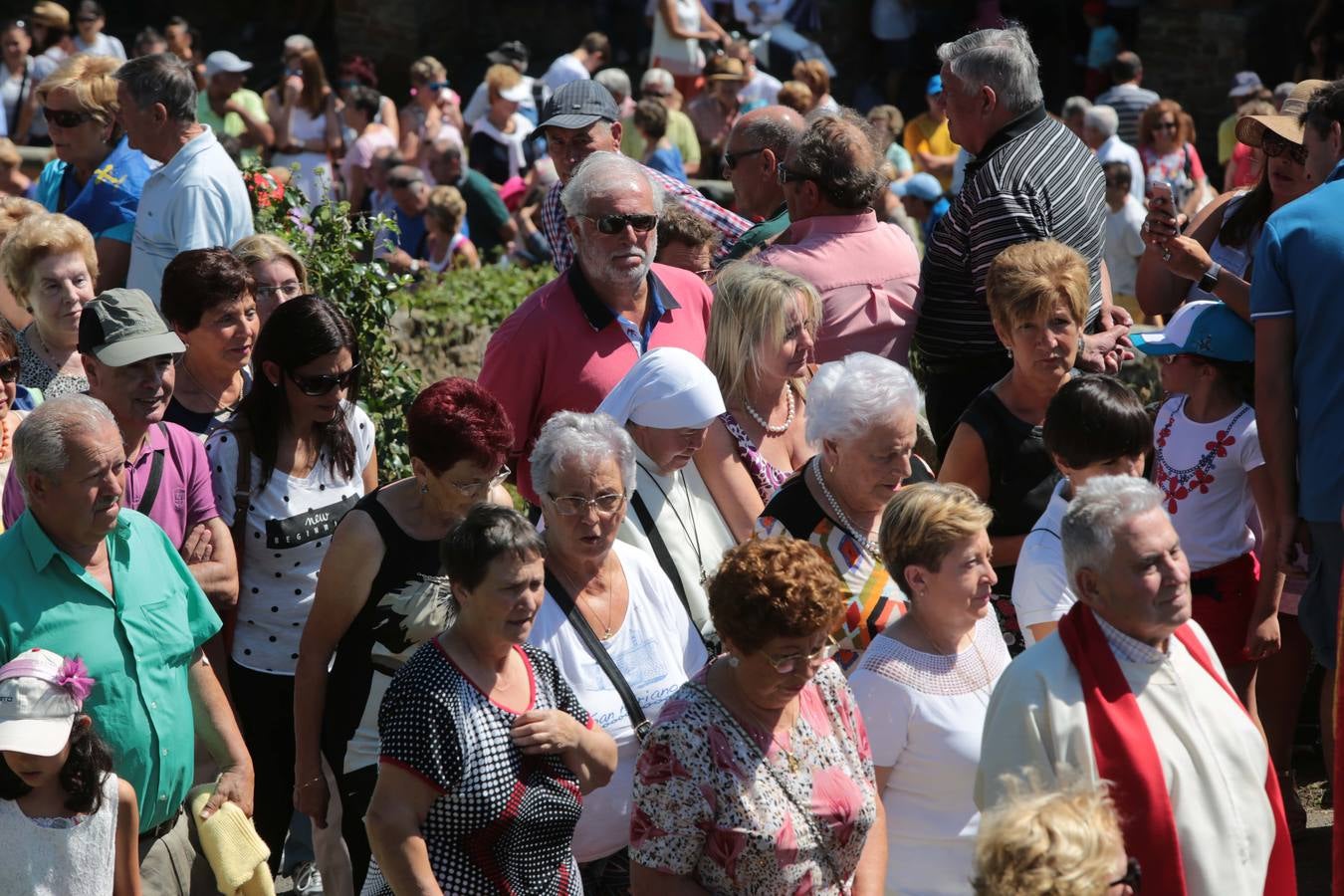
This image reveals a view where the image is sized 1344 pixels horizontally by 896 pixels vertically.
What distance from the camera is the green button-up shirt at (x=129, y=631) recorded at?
392 centimetres

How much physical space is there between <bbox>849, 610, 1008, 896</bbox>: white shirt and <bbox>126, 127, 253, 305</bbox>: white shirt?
341 cm

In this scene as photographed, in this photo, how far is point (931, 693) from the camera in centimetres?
381

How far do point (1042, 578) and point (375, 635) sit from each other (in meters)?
1.62

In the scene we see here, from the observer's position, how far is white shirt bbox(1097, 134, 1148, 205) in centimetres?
1155

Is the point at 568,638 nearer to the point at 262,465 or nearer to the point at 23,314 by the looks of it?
the point at 262,465

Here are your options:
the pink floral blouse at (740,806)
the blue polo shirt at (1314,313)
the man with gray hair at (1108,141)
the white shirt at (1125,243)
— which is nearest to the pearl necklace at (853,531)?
the pink floral blouse at (740,806)

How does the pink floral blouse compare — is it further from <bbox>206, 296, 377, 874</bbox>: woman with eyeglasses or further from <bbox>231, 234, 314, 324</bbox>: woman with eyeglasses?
<bbox>231, 234, 314, 324</bbox>: woman with eyeglasses

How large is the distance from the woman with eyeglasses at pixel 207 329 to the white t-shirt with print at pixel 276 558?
35 cm

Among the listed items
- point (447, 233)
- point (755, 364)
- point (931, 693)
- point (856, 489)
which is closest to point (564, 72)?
point (447, 233)

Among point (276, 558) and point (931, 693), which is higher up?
point (931, 693)

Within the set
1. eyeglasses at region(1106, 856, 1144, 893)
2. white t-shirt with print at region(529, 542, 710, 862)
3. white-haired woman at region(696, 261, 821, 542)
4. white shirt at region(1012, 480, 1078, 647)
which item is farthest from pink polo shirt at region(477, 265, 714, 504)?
eyeglasses at region(1106, 856, 1144, 893)

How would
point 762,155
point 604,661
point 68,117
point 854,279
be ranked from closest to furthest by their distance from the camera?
1. point 604,661
2. point 854,279
3. point 762,155
4. point 68,117

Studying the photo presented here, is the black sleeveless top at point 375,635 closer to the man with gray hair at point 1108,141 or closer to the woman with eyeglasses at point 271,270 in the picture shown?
the woman with eyeglasses at point 271,270

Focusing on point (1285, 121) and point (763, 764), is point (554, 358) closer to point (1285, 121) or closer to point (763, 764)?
point (763, 764)
